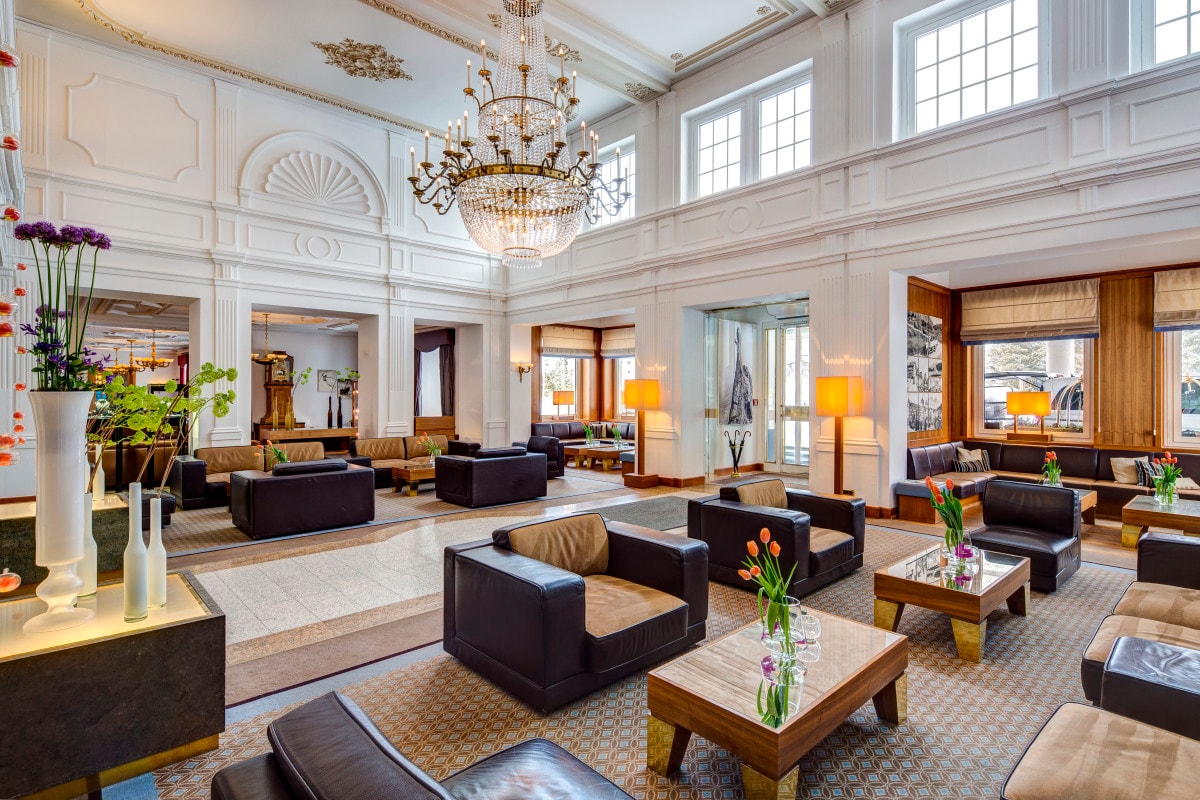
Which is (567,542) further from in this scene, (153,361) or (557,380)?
(153,361)

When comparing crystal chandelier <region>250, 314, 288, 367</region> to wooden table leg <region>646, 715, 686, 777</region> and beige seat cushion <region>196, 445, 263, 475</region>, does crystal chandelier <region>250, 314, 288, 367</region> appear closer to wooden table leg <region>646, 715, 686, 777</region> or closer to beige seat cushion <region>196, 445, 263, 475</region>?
beige seat cushion <region>196, 445, 263, 475</region>

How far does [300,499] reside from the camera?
5.88m

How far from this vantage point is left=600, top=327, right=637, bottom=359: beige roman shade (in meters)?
13.3

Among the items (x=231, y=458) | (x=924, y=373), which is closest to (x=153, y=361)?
(x=231, y=458)

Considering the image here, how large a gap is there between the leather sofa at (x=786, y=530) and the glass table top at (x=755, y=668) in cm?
121

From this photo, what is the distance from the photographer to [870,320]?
6352 mm

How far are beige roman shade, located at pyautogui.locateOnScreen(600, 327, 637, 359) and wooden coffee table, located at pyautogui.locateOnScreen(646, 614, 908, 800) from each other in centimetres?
1092

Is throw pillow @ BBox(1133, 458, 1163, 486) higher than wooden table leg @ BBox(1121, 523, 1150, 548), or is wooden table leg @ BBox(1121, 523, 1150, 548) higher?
throw pillow @ BBox(1133, 458, 1163, 486)

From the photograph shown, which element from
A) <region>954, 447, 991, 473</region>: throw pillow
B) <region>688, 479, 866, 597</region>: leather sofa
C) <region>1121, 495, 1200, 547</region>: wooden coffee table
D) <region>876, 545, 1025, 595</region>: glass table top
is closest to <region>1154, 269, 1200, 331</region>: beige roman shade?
<region>954, 447, 991, 473</region>: throw pillow

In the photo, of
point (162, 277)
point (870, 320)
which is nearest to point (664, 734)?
point (870, 320)

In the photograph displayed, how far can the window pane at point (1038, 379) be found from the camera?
24.0 feet

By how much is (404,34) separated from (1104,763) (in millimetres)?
8614

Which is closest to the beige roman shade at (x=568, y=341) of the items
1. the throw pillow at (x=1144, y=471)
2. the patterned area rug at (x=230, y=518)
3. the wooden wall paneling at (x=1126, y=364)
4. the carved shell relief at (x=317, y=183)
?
the patterned area rug at (x=230, y=518)

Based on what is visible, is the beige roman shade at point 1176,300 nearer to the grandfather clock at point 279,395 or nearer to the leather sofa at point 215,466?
the leather sofa at point 215,466
